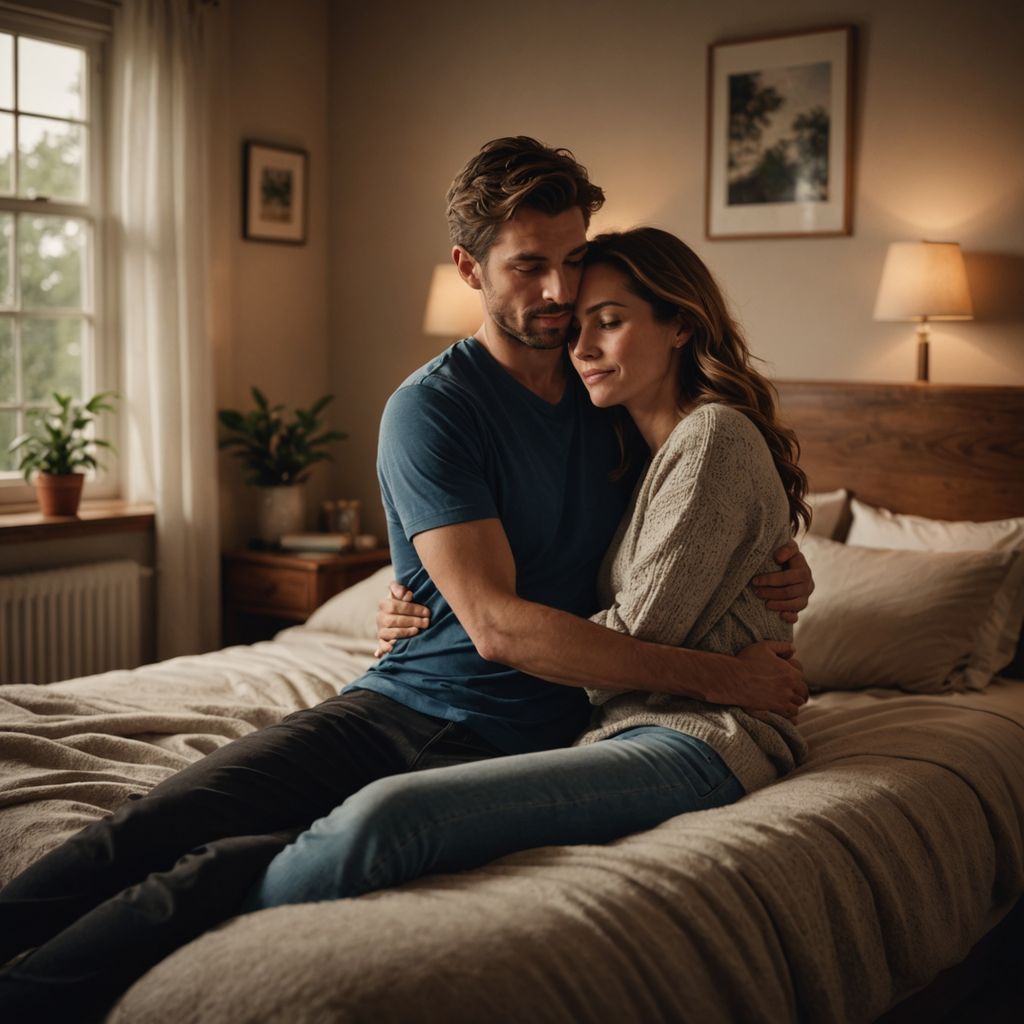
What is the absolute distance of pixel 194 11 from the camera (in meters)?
4.04

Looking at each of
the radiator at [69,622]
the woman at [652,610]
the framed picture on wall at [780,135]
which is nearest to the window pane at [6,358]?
the radiator at [69,622]

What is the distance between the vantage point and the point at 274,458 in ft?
14.3

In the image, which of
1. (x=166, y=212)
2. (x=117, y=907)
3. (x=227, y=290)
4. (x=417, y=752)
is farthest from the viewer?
(x=227, y=290)

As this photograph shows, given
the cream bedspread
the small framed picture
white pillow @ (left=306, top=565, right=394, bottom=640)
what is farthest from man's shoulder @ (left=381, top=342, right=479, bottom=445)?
the small framed picture

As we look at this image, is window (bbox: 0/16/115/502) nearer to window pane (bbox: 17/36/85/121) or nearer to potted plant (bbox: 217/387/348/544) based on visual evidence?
window pane (bbox: 17/36/85/121)

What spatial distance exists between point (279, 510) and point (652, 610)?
2.71 m

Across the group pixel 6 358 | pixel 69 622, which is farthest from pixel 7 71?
pixel 69 622

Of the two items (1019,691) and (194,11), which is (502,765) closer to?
(1019,691)

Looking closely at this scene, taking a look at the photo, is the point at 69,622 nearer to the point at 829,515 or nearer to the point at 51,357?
the point at 51,357

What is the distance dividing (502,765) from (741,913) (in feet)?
1.19

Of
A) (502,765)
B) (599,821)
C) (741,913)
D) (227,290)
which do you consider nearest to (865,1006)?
(741,913)

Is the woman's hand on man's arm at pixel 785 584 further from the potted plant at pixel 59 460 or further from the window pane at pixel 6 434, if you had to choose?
the window pane at pixel 6 434

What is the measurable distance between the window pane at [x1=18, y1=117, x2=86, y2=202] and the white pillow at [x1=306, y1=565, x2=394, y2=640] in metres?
1.65

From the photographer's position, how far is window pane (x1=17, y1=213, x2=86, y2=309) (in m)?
3.92
